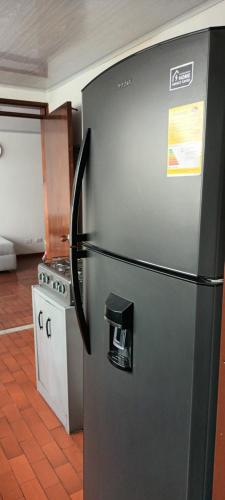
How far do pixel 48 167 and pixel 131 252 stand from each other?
2.94 meters

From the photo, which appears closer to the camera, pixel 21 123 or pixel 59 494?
pixel 59 494

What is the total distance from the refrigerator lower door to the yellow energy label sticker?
0.28 meters

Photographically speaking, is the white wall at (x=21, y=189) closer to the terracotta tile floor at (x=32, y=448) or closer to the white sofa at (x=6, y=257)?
the white sofa at (x=6, y=257)

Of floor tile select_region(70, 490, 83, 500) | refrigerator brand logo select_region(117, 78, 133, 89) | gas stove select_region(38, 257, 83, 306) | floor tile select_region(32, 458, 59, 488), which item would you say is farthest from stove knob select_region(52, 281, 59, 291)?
refrigerator brand logo select_region(117, 78, 133, 89)

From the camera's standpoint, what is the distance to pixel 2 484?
5.82 ft

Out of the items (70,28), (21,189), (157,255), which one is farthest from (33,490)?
(21,189)

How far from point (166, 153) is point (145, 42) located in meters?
1.83

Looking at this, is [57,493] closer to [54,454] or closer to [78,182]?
[54,454]

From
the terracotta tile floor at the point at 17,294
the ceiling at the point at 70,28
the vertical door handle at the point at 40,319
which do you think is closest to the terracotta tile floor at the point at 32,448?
the vertical door handle at the point at 40,319

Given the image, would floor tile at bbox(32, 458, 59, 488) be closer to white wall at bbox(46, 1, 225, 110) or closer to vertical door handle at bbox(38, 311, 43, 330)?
vertical door handle at bbox(38, 311, 43, 330)

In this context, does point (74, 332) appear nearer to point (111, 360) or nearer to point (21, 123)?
point (111, 360)

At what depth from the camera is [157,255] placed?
3.07 feet

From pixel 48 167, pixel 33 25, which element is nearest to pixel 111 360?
pixel 33 25

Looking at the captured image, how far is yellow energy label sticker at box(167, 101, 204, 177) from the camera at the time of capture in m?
0.79
